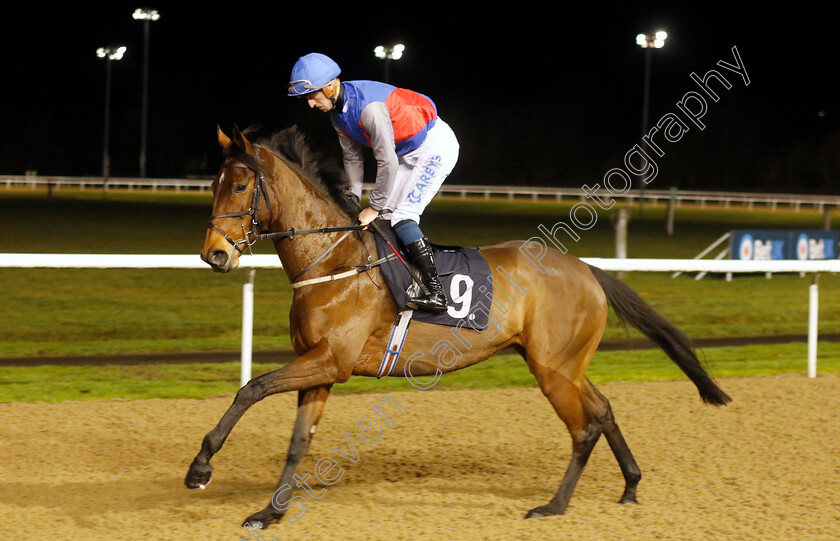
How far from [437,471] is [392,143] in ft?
5.13

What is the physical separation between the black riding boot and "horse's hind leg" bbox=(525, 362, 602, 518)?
1.85ft

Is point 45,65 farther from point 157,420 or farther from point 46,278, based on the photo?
point 157,420

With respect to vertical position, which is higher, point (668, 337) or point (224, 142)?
point (224, 142)

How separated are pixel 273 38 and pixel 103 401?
58.0m

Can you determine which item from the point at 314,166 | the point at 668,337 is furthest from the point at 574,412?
the point at 314,166

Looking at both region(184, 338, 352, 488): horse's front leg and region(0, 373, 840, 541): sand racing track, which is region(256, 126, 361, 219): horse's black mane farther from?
region(0, 373, 840, 541): sand racing track

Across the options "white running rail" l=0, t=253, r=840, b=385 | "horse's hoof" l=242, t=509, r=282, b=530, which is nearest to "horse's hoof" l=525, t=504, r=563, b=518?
"horse's hoof" l=242, t=509, r=282, b=530

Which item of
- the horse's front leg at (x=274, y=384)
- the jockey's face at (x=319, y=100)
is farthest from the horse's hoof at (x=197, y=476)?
the jockey's face at (x=319, y=100)

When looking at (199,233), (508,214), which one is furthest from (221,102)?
(199,233)

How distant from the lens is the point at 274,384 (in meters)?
3.54

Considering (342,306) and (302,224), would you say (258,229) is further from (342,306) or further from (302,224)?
(342,306)

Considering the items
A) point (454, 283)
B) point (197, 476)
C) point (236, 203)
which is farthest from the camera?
point (454, 283)

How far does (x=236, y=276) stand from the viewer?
12203 millimetres

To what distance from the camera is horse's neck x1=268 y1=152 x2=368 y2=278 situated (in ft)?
12.3
